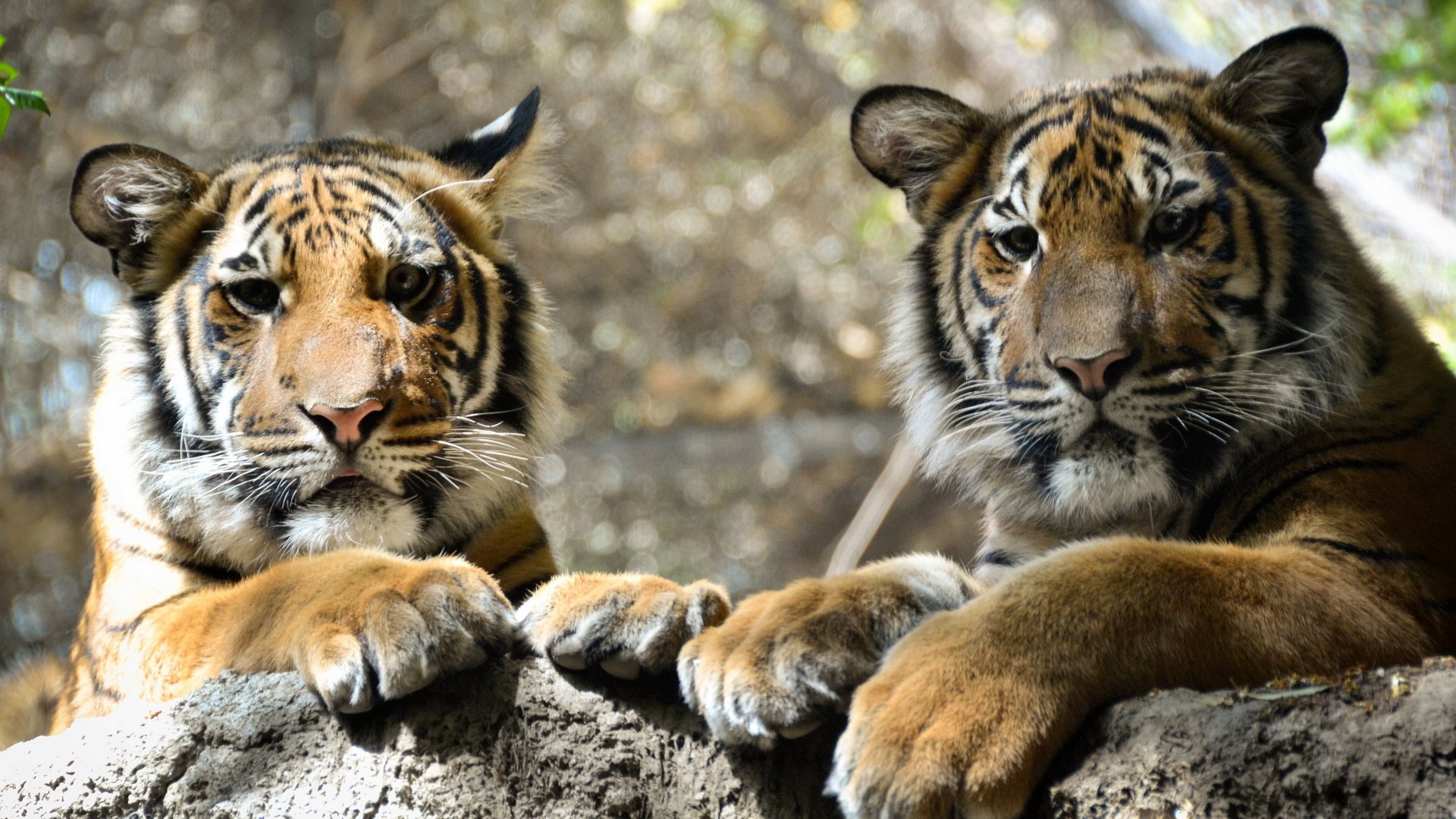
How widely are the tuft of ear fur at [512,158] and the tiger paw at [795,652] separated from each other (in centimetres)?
144

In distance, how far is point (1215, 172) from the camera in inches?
91.1

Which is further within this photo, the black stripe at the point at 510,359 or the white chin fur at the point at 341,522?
the black stripe at the point at 510,359

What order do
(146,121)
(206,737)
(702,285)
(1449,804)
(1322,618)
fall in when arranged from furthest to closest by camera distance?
(702,285) → (146,121) → (206,737) → (1322,618) → (1449,804)

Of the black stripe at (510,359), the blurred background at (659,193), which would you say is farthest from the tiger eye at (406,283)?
the blurred background at (659,193)

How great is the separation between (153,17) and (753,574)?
465 cm

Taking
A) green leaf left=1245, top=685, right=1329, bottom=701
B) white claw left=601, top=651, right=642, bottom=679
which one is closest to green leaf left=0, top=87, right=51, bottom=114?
white claw left=601, top=651, right=642, bottom=679

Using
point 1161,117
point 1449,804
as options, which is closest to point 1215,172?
point 1161,117

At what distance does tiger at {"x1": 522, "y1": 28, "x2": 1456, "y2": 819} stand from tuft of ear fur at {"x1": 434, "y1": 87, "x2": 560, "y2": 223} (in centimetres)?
82

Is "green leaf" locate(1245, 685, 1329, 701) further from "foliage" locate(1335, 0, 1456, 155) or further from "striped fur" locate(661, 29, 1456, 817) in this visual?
"foliage" locate(1335, 0, 1456, 155)

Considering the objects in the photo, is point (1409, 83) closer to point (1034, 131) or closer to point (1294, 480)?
point (1034, 131)

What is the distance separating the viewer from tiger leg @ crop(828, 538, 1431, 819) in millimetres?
1561

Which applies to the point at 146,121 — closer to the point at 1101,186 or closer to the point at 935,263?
the point at 935,263

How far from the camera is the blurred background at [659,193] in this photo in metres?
5.04

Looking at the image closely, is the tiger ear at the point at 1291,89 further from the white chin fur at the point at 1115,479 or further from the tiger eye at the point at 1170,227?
the white chin fur at the point at 1115,479
